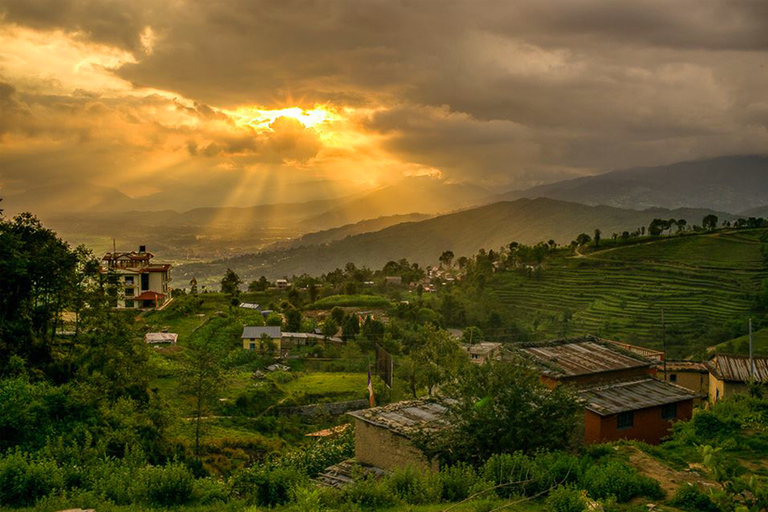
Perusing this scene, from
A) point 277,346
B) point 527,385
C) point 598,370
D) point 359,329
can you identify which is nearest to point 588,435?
point 598,370

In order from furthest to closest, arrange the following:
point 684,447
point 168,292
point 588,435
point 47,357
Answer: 1. point 168,292
2. point 47,357
3. point 588,435
4. point 684,447

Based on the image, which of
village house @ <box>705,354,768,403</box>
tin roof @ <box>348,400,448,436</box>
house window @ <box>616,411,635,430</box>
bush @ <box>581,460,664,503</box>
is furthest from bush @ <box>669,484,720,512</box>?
village house @ <box>705,354,768,403</box>

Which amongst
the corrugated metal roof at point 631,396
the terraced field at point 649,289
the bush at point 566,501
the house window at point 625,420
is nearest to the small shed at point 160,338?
the corrugated metal roof at point 631,396

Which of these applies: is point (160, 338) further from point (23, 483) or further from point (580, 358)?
point (23, 483)

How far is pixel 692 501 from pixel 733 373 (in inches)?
809

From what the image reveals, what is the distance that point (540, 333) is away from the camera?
57312mm

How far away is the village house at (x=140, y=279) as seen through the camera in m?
55.5

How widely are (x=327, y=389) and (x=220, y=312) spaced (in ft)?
68.2

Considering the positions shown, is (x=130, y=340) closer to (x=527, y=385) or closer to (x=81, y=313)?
(x=81, y=313)

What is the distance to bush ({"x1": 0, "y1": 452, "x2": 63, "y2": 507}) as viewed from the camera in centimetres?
962

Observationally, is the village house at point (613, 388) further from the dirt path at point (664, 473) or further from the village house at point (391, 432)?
the village house at point (391, 432)

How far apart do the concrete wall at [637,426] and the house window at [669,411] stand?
13 cm

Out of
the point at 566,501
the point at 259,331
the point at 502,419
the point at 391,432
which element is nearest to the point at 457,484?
the point at 566,501

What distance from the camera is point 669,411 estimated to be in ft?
67.5
